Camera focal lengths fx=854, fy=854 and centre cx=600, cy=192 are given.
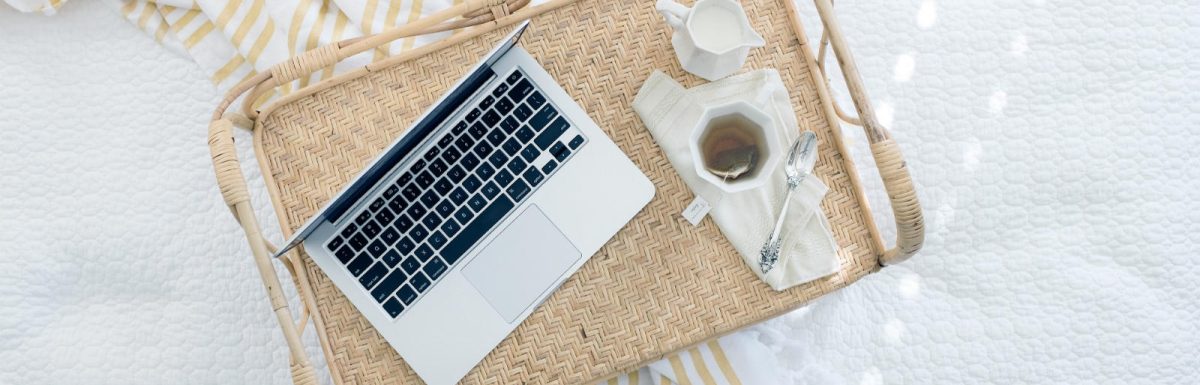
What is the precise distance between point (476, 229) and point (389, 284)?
10cm

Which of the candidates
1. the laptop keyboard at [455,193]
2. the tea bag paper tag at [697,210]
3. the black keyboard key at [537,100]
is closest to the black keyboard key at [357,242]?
the laptop keyboard at [455,193]

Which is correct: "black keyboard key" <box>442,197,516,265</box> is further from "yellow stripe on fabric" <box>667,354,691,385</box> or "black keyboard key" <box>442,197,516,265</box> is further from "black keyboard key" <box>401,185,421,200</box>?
"yellow stripe on fabric" <box>667,354,691,385</box>

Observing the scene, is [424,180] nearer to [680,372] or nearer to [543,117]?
[543,117]

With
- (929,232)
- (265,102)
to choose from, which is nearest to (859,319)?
(929,232)

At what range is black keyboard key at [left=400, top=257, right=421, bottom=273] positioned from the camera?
2.64ft

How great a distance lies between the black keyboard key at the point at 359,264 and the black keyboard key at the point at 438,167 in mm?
101

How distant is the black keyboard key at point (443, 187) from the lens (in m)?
0.81

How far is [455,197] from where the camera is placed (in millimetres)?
813

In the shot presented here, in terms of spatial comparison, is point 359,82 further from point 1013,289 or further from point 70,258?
point 1013,289

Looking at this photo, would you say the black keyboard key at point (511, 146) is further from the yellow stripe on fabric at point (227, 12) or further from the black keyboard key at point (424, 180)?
the yellow stripe on fabric at point (227, 12)

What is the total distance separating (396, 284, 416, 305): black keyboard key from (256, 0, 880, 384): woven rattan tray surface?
0.05 meters

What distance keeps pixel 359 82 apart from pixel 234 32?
0.30 metres

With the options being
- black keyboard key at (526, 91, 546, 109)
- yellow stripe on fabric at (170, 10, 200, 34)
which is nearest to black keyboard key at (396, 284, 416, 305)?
black keyboard key at (526, 91, 546, 109)

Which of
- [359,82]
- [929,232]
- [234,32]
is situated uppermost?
[234,32]
